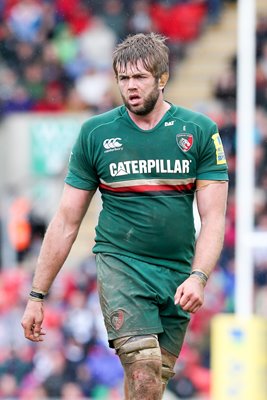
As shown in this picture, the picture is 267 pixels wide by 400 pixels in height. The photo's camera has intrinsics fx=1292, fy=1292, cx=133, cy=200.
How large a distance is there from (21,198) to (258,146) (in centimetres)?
327

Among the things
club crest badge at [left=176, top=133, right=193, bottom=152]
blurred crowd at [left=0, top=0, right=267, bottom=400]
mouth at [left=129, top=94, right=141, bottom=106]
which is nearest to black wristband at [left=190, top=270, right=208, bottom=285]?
club crest badge at [left=176, top=133, right=193, bottom=152]

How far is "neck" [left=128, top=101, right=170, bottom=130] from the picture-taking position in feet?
20.1

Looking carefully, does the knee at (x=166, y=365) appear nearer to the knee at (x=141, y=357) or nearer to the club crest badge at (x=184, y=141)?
the knee at (x=141, y=357)

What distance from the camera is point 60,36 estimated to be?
51.0 feet

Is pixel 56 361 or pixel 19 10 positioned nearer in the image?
pixel 56 361

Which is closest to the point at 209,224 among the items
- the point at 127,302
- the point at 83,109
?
the point at 127,302

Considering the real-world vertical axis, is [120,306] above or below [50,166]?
below

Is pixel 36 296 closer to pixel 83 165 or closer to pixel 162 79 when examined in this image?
pixel 83 165

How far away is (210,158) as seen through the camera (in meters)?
6.13

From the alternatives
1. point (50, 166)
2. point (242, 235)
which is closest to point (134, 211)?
point (242, 235)

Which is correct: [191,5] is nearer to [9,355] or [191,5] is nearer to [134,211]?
[9,355]

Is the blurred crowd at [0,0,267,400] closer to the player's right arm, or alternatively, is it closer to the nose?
the player's right arm

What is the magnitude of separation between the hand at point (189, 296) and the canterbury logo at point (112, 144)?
0.75 m

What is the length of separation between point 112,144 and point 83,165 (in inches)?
7.2
